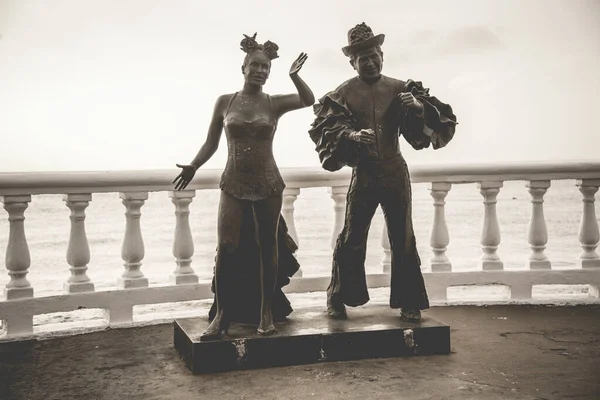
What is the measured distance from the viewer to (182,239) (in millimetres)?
4973

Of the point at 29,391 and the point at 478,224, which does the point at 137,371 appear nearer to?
the point at 29,391

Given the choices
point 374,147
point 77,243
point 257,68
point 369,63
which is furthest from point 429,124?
point 77,243

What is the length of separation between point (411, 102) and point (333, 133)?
45cm

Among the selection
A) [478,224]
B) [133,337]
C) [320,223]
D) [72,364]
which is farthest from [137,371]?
[478,224]

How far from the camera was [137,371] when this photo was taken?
382 centimetres

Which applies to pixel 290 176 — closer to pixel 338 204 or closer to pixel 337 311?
pixel 338 204

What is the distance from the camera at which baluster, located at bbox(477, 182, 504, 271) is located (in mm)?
5391

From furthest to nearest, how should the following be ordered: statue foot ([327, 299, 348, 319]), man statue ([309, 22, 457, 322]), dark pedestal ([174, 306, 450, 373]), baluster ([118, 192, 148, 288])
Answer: baluster ([118, 192, 148, 288]), statue foot ([327, 299, 348, 319]), man statue ([309, 22, 457, 322]), dark pedestal ([174, 306, 450, 373])

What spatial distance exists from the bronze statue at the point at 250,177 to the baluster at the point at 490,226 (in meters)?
1.99

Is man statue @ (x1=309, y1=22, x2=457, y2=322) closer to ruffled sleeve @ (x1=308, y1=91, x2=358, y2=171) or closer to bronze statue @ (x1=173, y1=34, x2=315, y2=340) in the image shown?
ruffled sleeve @ (x1=308, y1=91, x2=358, y2=171)

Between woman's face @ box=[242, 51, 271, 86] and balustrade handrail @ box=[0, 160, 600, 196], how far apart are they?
1.16 m

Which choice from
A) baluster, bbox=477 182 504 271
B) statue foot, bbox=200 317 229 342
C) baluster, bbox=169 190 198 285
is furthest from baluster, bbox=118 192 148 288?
baluster, bbox=477 182 504 271

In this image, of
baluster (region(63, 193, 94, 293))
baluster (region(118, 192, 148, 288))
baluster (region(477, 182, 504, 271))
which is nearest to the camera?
baluster (region(63, 193, 94, 293))

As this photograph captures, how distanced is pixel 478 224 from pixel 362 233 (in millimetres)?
13673
